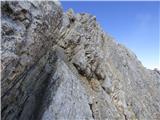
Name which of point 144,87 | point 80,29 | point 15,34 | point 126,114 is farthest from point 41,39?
point 144,87

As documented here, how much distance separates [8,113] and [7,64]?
4.53 metres

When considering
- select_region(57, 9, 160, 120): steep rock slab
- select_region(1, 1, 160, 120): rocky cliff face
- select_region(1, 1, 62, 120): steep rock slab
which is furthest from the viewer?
select_region(57, 9, 160, 120): steep rock slab

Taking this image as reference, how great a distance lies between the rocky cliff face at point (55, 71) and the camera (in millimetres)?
13172

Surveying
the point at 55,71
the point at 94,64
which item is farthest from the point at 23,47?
the point at 94,64

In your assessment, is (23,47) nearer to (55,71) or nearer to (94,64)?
(55,71)

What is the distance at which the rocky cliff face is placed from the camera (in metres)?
13.2

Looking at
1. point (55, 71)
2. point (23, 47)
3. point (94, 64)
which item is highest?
point (94, 64)

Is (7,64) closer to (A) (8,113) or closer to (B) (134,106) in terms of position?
(A) (8,113)

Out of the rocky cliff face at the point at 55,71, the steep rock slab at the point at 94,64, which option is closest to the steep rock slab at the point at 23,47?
the rocky cliff face at the point at 55,71

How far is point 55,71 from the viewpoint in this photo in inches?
757

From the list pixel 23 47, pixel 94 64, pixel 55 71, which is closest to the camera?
pixel 23 47

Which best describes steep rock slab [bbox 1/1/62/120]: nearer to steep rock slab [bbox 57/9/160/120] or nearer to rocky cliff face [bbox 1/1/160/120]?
rocky cliff face [bbox 1/1/160/120]

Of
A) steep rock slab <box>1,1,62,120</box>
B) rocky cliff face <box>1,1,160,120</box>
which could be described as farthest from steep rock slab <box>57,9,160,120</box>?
steep rock slab <box>1,1,62,120</box>

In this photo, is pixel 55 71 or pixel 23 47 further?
pixel 55 71
